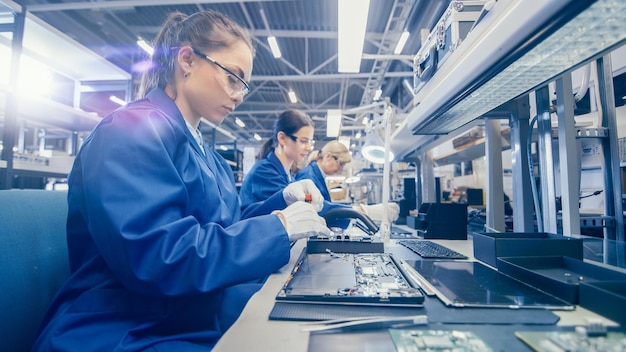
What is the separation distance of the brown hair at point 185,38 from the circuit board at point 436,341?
0.79m

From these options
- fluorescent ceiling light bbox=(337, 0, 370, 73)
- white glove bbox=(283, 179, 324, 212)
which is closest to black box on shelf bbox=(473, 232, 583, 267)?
white glove bbox=(283, 179, 324, 212)

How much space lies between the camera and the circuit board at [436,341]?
1.18 feet

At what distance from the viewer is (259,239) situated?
62cm

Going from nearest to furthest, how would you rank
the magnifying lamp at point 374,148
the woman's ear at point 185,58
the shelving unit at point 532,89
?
1. the shelving unit at point 532,89
2. the woman's ear at point 185,58
3. the magnifying lamp at point 374,148

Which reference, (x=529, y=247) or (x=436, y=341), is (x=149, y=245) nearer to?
(x=436, y=341)

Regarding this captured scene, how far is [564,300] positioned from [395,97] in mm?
5902

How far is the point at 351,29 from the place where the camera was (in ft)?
5.43

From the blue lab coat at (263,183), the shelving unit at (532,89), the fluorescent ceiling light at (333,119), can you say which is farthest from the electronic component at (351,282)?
the fluorescent ceiling light at (333,119)

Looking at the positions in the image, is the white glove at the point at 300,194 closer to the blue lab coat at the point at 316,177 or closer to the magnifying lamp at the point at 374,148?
the magnifying lamp at the point at 374,148

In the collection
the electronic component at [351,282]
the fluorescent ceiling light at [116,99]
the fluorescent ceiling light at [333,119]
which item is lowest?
the electronic component at [351,282]

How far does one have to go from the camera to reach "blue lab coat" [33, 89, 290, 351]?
0.52 m

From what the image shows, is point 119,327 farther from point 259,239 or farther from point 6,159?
point 6,159

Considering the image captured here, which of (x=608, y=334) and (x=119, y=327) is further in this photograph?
(x=119, y=327)

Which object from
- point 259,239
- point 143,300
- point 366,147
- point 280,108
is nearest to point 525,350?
point 259,239
